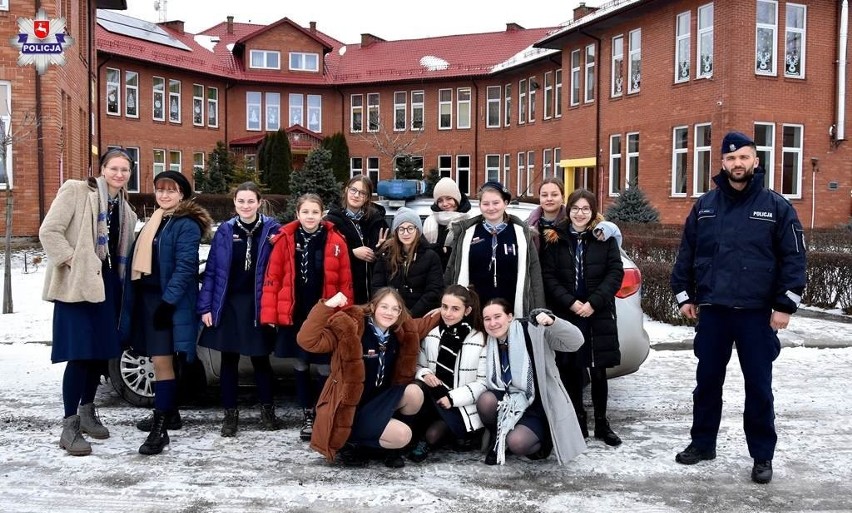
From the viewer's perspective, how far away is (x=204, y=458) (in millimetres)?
5328

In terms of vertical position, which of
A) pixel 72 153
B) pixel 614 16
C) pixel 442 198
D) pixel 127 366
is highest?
pixel 614 16

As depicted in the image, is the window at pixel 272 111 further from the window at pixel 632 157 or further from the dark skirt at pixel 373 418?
the dark skirt at pixel 373 418

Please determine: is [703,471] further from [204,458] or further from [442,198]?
[204,458]

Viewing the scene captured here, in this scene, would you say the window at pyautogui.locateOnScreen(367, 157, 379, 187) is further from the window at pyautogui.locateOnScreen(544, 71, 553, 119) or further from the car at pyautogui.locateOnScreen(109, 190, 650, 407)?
the car at pyautogui.locateOnScreen(109, 190, 650, 407)

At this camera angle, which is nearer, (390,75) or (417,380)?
(417,380)

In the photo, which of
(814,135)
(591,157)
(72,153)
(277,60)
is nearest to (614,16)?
(591,157)

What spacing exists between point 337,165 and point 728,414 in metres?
35.6

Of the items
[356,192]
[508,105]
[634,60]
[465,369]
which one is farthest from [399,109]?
[465,369]

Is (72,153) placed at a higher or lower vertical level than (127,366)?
higher

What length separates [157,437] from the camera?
5.44 m

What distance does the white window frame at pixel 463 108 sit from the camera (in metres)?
42.6

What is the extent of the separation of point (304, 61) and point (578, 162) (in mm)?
19578

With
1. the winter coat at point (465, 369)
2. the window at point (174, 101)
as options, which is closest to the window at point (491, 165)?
the window at point (174, 101)

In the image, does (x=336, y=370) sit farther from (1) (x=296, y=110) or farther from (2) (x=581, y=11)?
(1) (x=296, y=110)
